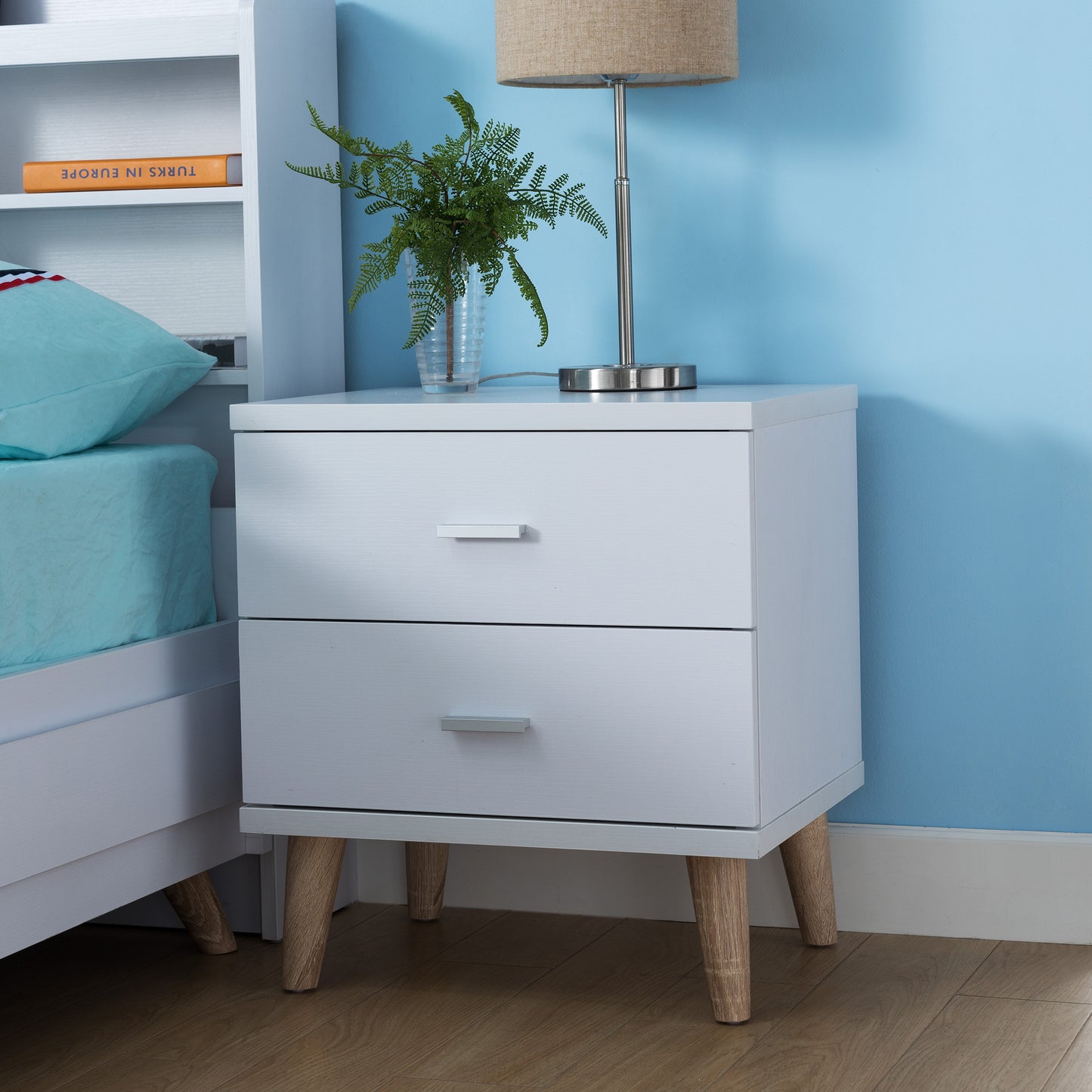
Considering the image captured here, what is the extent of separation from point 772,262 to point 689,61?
26 cm

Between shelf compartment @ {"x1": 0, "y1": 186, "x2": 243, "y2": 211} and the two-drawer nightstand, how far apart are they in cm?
31

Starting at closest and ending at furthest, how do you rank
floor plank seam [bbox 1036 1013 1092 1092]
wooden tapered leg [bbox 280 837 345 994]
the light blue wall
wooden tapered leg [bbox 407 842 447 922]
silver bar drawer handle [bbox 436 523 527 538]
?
floor plank seam [bbox 1036 1013 1092 1092]
silver bar drawer handle [bbox 436 523 527 538]
wooden tapered leg [bbox 280 837 345 994]
the light blue wall
wooden tapered leg [bbox 407 842 447 922]

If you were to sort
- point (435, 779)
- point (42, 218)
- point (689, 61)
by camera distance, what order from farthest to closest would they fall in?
point (42, 218)
point (689, 61)
point (435, 779)

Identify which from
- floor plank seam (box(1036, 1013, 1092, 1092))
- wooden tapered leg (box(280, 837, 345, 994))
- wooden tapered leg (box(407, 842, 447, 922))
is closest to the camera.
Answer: floor plank seam (box(1036, 1013, 1092, 1092))

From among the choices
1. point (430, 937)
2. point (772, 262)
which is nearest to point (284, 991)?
point (430, 937)

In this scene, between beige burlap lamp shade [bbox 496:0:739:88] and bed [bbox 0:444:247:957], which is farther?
beige burlap lamp shade [bbox 496:0:739:88]

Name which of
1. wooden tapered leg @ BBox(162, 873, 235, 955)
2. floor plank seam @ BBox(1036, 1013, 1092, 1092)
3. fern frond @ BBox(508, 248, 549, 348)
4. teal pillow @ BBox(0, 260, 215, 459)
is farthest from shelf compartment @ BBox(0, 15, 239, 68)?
floor plank seam @ BBox(1036, 1013, 1092, 1092)

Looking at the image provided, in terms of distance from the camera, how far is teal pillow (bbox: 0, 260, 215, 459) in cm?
149

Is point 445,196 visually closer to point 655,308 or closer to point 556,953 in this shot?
point 655,308

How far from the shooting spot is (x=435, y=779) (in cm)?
149

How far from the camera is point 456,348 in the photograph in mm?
1687

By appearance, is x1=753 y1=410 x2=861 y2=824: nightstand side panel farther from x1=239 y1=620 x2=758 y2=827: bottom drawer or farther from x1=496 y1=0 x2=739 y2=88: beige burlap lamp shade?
x1=496 y1=0 x2=739 y2=88: beige burlap lamp shade

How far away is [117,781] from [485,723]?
13.7 inches

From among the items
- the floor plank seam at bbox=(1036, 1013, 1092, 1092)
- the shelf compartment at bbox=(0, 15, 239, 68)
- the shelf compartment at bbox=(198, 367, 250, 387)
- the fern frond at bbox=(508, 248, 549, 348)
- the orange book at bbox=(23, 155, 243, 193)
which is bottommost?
the floor plank seam at bbox=(1036, 1013, 1092, 1092)
